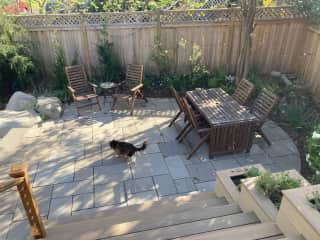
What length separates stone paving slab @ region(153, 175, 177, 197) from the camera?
3.76m

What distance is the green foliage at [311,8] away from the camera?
19.3ft

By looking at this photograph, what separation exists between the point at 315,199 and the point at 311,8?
18.0 feet

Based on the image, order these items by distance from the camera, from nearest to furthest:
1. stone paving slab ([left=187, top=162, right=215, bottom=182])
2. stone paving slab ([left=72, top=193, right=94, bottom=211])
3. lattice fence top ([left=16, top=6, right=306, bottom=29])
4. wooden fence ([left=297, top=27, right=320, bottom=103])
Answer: stone paving slab ([left=72, top=193, right=94, bottom=211]) < stone paving slab ([left=187, top=162, right=215, bottom=182]) < wooden fence ([left=297, top=27, right=320, bottom=103]) < lattice fence top ([left=16, top=6, right=306, bottom=29])

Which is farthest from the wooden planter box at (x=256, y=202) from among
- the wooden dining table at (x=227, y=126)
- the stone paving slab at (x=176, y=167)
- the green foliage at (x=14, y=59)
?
the green foliage at (x=14, y=59)

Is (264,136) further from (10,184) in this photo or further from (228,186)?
(10,184)

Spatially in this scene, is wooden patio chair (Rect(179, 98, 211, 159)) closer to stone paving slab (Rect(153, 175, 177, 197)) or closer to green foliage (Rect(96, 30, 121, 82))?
stone paving slab (Rect(153, 175, 177, 197))

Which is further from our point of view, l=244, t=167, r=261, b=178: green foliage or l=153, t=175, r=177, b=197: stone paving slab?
l=153, t=175, r=177, b=197: stone paving slab

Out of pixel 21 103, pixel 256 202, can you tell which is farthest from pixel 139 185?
pixel 21 103

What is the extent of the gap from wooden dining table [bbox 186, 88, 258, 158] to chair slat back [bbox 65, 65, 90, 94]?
2.69 m

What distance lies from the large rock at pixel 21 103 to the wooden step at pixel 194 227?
4.32 m

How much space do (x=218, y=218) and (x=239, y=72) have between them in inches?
171

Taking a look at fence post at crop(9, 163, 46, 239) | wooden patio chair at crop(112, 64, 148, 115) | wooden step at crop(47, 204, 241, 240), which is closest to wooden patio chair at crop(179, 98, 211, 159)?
wooden step at crop(47, 204, 241, 240)

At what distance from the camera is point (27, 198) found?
2.25m

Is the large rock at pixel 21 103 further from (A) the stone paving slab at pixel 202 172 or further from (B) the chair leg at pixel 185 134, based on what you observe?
(A) the stone paving slab at pixel 202 172
